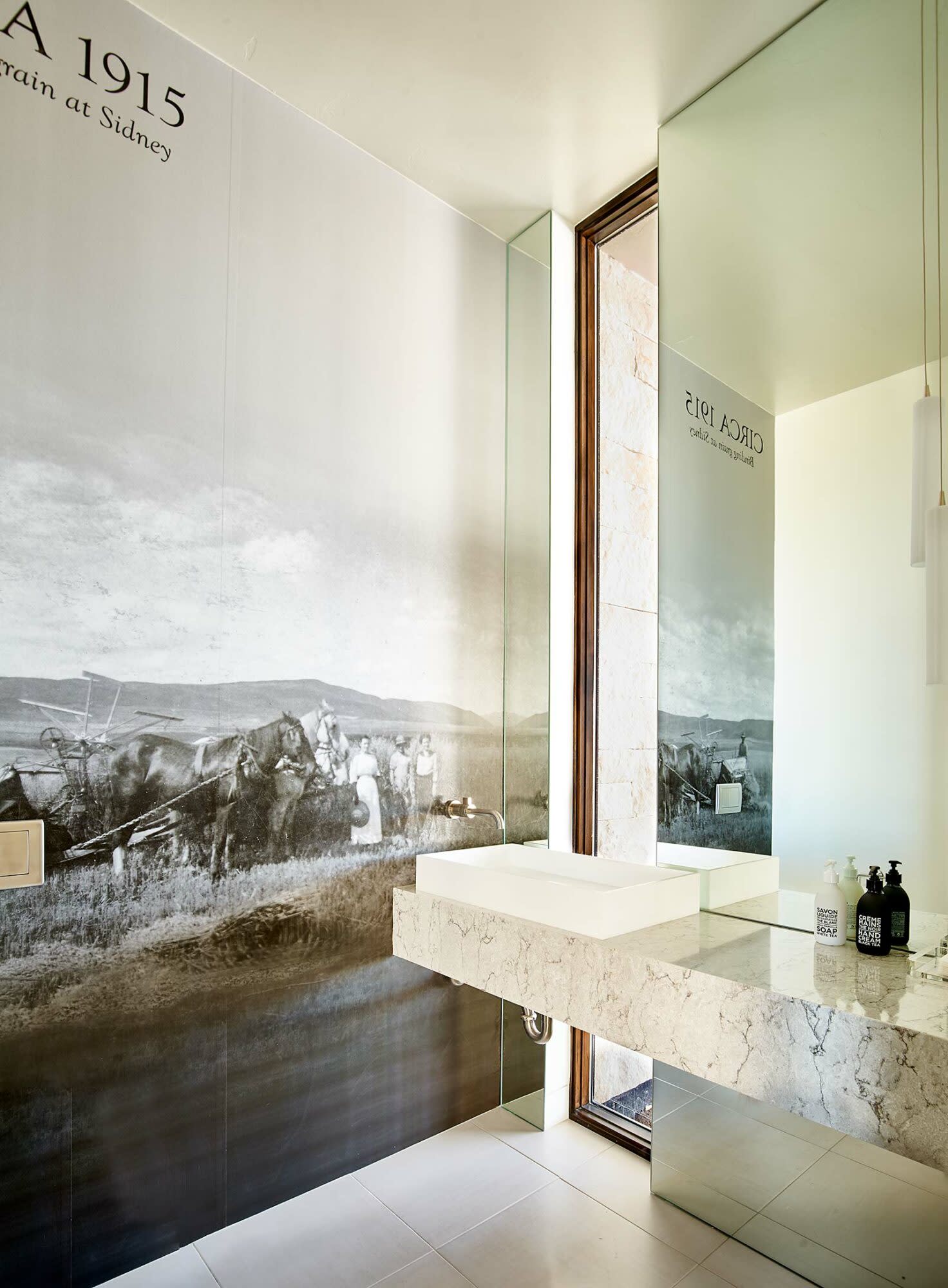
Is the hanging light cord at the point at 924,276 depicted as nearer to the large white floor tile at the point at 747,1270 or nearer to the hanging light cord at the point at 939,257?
the hanging light cord at the point at 939,257

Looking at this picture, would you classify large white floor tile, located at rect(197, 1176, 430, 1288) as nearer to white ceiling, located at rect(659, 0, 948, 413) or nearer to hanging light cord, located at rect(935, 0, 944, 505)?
hanging light cord, located at rect(935, 0, 944, 505)

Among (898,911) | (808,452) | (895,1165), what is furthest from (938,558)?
(895,1165)

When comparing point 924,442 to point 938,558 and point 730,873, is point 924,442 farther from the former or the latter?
point 730,873

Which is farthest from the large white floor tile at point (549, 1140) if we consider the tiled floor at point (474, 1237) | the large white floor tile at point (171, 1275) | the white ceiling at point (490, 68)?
the white ceiling at point (490, 68)

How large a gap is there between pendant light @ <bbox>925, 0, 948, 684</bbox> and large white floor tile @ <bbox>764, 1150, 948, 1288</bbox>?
1.10 metres

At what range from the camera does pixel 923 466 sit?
170 centimetres

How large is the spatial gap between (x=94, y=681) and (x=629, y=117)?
2.08 meters

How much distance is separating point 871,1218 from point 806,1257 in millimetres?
217

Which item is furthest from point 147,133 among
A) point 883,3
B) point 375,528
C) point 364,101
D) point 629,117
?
point 883,3

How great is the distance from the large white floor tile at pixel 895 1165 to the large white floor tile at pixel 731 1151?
0.07 metres

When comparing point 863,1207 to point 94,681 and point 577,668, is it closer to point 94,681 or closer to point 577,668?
point 577,668

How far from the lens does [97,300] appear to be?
1.78 metres

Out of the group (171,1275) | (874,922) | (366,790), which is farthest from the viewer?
(366,790)

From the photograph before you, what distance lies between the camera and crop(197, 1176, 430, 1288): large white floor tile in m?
1.79
